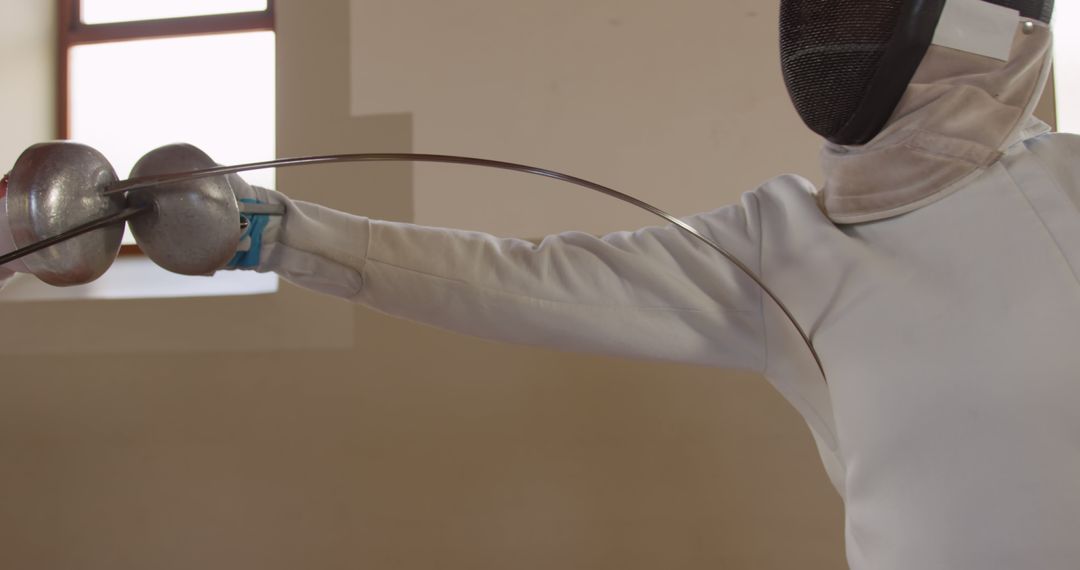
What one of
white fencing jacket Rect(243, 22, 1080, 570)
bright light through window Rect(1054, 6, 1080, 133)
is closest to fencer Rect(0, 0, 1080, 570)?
white fencing jacket Rect(243, 22, 1080, 570)

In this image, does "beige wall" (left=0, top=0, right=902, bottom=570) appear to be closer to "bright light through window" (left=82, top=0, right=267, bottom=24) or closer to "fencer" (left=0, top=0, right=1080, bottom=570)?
"bright light through window" (left=82, top=0, right=267, bottom=24)

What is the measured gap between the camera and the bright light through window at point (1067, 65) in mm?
1905

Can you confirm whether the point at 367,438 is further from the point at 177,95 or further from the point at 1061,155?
the point at 1061,155

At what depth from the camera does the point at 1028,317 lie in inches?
30.6

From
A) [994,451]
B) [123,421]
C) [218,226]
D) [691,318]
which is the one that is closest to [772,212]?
[691,318]

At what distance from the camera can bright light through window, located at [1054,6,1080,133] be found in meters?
1.91

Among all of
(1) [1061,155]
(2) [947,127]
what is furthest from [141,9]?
(1) [1061,155]

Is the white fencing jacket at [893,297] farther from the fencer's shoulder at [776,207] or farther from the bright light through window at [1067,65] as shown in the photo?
the bright light through window at [1067,65]

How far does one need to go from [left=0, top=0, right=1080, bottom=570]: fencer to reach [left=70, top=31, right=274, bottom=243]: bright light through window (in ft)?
5.33

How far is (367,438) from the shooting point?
2.02 metres

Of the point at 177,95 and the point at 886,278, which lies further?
the point at 177,95

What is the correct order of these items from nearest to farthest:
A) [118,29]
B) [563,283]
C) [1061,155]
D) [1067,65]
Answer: [1061,155], [563,283], [1067,65], [118,29]

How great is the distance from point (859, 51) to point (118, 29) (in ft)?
7.66

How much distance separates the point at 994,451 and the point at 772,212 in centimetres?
39
